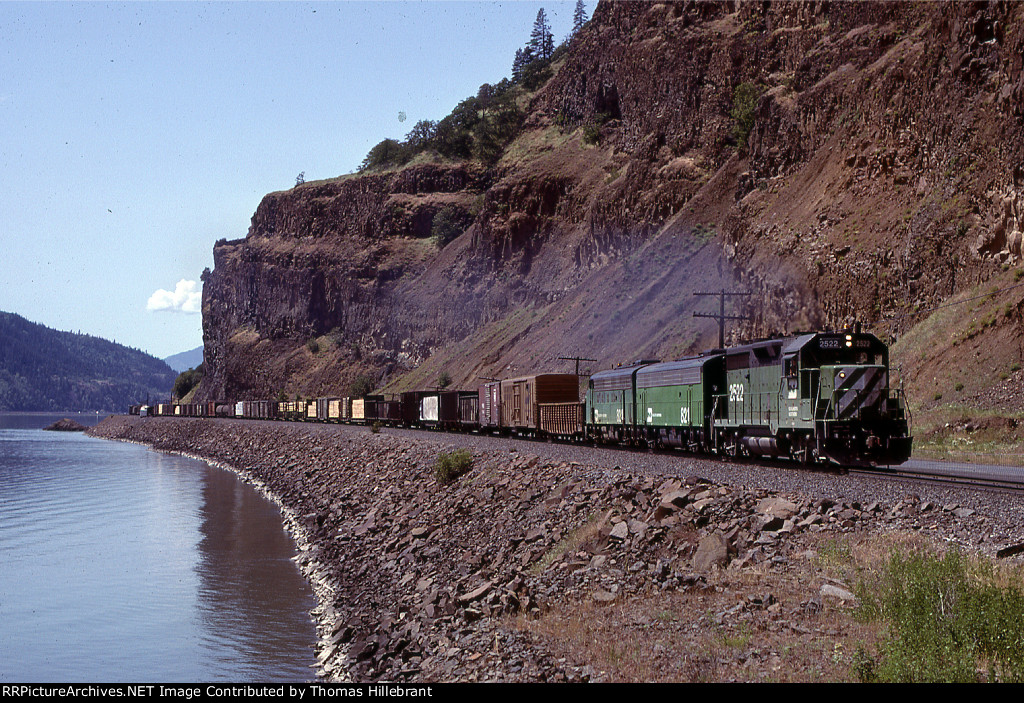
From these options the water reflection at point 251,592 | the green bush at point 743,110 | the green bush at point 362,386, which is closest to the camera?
the water reflection at point 251,592

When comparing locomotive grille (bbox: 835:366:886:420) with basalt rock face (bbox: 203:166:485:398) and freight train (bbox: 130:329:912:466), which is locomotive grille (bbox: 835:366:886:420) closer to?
freight train (bbox: 130:329:912:466)

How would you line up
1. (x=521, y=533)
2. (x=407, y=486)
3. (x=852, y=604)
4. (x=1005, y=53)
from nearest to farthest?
(x=852, y=604), (x=521, y=533), (x=407, y=486), (x=1005, y=53)

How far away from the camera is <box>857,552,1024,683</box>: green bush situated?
8.34 metres

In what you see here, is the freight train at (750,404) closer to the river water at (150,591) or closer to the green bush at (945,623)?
the green bush at (945,623)

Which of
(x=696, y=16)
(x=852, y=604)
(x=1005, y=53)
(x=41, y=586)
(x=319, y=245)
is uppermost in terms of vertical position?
(x=696, y=16)

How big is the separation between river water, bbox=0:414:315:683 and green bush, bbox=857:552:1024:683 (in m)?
11.9

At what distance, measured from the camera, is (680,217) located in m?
82.8

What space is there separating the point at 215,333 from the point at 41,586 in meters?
155

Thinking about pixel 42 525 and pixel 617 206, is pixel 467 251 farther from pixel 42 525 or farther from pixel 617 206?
pixel 42 525

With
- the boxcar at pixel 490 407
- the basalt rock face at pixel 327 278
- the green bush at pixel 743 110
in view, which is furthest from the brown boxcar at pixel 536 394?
the basalt rock face at pixel 327 278

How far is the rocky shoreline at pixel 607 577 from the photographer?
10.4 metres

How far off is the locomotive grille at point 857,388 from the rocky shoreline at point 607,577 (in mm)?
2099

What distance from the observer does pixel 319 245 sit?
15475 centimetres
